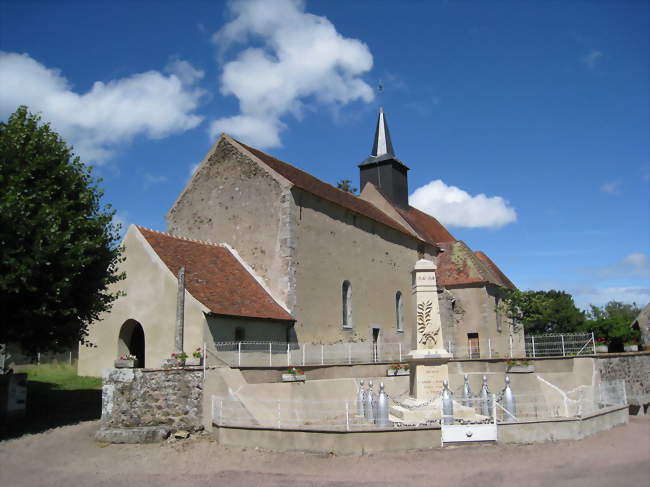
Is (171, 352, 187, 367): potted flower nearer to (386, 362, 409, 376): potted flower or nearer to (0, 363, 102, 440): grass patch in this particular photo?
(0, 363, 102, 440): grass patch

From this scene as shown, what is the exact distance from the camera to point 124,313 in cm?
1955

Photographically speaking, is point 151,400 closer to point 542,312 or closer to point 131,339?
point 131,339

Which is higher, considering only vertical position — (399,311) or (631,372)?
(399,311)

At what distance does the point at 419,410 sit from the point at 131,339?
12.1m

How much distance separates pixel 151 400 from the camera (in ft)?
44.7

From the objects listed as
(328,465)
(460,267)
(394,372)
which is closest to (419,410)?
(328,465)

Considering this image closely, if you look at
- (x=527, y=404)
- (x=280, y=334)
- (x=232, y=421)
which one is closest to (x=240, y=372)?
(x=232, y=421)

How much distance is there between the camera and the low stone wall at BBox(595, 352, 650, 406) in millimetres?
18469

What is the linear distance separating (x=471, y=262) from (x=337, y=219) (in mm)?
12915

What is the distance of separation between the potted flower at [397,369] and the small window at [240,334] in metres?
5.55

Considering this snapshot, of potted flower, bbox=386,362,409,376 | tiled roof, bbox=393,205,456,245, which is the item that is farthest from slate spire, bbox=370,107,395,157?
potted flower, bbox=386,362,409,376

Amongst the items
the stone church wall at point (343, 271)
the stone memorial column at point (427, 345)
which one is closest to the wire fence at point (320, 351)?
the stone church wall at point (343, 271)

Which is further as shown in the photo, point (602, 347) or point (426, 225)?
point (426, 225)

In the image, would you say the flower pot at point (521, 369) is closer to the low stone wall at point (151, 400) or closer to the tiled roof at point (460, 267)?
the low stone wall at point (151, 400)
